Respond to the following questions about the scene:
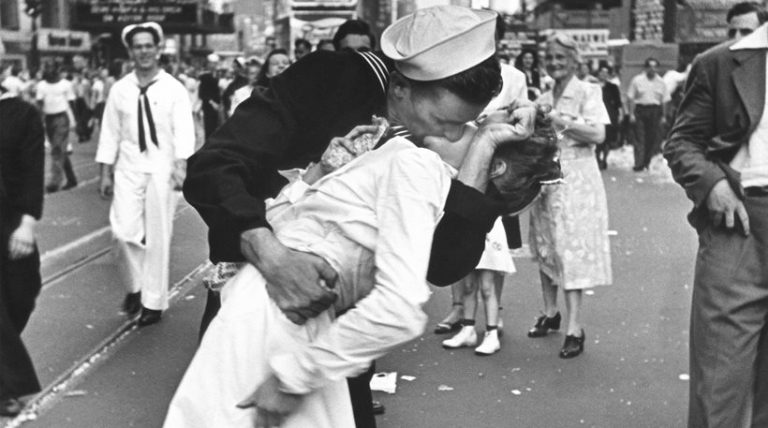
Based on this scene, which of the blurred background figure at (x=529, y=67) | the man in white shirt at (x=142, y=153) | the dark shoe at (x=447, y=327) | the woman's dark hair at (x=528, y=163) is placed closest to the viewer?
the woman's dark hair at (x=528, y=163)

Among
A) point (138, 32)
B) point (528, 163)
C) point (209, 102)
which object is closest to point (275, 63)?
point (138, 32)

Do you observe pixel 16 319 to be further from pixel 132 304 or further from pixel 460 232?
pixel 460 232

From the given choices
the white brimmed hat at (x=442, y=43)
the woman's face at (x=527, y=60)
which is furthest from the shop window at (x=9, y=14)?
the white brimmed hat at (x=442, y=43)

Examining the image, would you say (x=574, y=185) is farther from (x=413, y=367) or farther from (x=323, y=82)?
(x=323, y=82)

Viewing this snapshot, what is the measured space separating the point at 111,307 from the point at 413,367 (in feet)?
9.06

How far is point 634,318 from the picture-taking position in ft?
26.7

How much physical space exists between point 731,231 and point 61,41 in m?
57.4

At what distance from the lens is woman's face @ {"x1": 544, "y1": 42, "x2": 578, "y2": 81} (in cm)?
742

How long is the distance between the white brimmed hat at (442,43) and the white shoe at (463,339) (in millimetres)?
4860

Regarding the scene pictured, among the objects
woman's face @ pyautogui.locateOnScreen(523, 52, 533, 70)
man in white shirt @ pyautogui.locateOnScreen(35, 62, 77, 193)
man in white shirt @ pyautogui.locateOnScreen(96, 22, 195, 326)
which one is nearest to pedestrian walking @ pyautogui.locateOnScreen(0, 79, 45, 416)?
man in white shirt @ pyautogui.locateOnScreen(96, 22, 195, 326)

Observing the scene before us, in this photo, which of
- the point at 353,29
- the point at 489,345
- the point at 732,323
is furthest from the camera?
the point at 353,29

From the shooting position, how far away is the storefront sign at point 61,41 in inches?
2221

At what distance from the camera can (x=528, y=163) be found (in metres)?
2.57

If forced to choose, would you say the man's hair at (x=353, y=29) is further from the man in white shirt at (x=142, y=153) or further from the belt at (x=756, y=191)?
the belt at (x=756, y=191)
